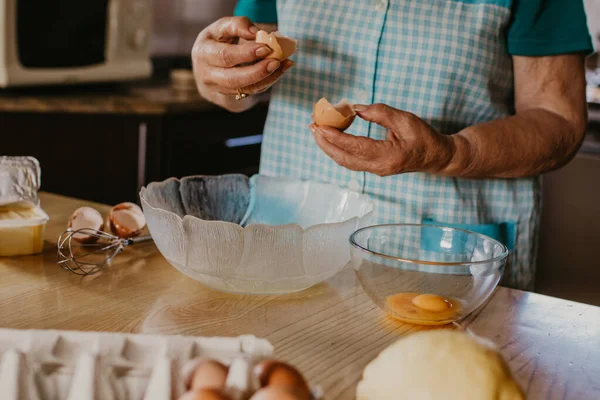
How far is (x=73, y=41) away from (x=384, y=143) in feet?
5.48

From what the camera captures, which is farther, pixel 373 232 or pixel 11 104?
pixel 11 104

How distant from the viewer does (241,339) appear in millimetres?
665

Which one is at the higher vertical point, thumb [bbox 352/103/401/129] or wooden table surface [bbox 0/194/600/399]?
thumb [bbox 352/103/401/129]

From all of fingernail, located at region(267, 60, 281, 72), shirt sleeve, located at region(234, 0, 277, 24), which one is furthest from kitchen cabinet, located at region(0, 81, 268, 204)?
fingernail, located at region(267, 60, 281, 72)

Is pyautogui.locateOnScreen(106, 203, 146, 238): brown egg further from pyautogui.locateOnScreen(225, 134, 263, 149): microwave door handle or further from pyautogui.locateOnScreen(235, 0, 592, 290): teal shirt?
pyautogui.locateOnScreen(225, 134, 263, 149): microwave door handle

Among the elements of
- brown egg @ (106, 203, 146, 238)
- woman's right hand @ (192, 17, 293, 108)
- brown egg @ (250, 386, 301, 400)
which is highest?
woman's right hand @ (192, 17, 293, 108)

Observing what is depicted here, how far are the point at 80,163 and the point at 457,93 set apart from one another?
4.73 ft

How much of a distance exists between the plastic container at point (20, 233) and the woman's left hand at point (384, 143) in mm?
411

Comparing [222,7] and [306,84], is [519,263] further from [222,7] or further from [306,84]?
[222,7]

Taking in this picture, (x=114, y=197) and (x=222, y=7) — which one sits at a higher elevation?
(x=222, y=7)

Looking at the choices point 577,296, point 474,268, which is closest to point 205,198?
point 474,268

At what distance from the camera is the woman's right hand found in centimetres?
112

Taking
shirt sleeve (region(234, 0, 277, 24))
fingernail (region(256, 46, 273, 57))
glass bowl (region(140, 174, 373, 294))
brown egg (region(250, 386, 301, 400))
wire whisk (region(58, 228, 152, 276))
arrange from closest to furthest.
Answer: brown egg (region(250, 386, 301, 400)), glass bowl (region(140, 174, 373, 294)), wire whisk (region(58, 228, 152, 276)), fingernail (region(256, 46, 273, 57)), shirt sleeve (region(234, 0, 277, 24))

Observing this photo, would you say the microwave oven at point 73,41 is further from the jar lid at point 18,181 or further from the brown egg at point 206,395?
the brown egg at point 206,395
